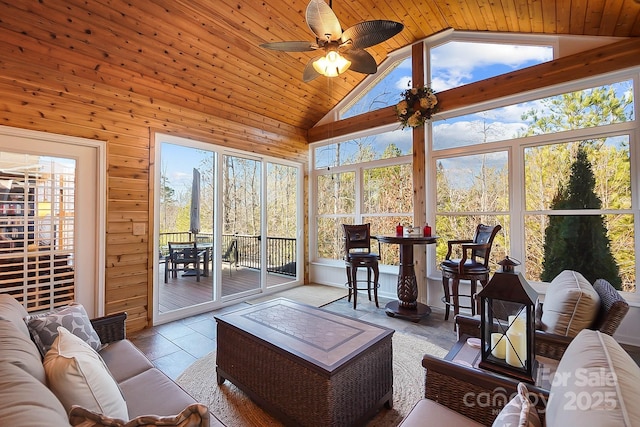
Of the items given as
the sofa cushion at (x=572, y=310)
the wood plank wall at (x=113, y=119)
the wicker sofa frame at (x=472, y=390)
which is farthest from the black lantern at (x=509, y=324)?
the wood plank wall at (x=113, y=119)

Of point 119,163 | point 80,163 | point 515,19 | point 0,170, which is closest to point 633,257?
point 515,19

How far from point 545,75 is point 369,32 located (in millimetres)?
2539

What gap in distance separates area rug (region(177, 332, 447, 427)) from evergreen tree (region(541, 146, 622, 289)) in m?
1.87

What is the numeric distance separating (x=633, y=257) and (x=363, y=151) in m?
3.61

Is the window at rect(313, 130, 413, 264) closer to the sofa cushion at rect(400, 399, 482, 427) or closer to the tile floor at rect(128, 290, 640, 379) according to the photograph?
the tile floor at rect(128, 290, 640, 379)

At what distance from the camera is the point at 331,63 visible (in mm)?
2434

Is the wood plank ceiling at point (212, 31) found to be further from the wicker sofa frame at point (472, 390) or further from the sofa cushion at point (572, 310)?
the wicker sofa frame at point (472, 390)

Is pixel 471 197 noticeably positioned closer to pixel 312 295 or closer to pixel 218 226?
pixel 312 295

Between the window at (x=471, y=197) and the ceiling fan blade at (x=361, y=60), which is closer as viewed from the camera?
the ceiling fan blade at (x=361, y=60)

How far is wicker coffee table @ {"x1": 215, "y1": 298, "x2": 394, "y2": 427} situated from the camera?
5.31 feet

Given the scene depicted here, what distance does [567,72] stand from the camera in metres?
3.25

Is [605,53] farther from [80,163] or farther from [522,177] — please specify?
[80,163]

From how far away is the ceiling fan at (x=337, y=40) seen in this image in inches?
84.0

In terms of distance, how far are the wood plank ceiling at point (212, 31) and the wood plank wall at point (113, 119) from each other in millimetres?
23
